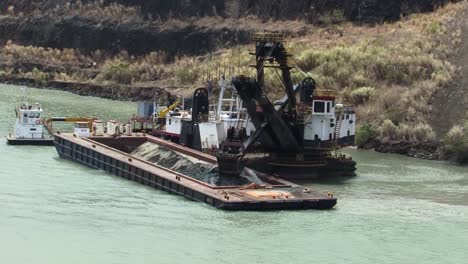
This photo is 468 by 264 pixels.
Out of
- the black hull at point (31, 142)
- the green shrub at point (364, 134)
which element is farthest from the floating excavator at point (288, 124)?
the black hull at point (31, 142)

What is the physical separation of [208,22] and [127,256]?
9023cm

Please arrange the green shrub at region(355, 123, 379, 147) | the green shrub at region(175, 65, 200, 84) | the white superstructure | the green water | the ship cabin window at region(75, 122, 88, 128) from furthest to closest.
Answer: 1. the green shrub at region(175, 65, 200, 84)
2. the green shrub at region(355, 123, 379, 147)
3. the white superstructure
4. the ship cabin window at region(75, 122, 88, 128)
5. the green water

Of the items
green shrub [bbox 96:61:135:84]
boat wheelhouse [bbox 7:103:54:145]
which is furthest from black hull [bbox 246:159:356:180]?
green shrub [bbox 96:61:135:84]

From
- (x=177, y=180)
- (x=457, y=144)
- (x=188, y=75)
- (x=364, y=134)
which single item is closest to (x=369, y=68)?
(x=364, y=134)

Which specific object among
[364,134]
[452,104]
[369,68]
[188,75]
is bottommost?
[364,134]

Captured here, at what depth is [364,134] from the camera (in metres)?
65.1

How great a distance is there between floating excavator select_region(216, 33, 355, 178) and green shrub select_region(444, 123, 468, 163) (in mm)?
9535

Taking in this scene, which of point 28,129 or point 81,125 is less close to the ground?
point 81,125

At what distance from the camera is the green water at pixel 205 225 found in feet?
105

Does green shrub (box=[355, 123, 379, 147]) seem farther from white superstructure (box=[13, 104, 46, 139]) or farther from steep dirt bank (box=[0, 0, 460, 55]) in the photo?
steep dirt bank (box=[0, 0, 460, 55])

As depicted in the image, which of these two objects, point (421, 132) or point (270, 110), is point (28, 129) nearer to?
point (270, 110)

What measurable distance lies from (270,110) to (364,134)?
60.0 feet

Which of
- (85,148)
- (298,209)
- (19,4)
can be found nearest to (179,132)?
(85,148)

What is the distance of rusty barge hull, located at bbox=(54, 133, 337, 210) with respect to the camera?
3928 cm
